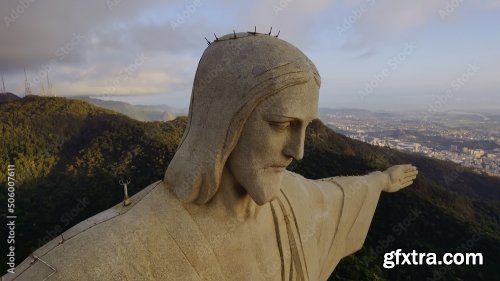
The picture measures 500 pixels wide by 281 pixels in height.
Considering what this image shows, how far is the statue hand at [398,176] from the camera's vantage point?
16.5ft

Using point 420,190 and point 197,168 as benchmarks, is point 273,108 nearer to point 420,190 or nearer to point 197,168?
point 197,168

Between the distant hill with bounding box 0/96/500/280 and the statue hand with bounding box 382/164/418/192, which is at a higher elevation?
the statue hand with bounding box 382/164/418/192

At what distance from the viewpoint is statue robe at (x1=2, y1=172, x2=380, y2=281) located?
253 centimetres

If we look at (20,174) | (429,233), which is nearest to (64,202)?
(20,174)

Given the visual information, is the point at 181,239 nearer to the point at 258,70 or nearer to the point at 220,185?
the point at 220,185

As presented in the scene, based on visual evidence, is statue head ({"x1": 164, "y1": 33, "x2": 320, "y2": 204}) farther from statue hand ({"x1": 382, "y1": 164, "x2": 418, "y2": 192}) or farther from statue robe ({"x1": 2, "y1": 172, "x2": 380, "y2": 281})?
statue hand ({"x1": 382, "y1": 164, "x2": 418, "y2": 192})

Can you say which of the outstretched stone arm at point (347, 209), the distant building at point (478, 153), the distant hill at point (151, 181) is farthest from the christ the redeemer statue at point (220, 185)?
the distant building at point (478, 153)

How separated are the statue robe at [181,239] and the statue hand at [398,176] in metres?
0.27

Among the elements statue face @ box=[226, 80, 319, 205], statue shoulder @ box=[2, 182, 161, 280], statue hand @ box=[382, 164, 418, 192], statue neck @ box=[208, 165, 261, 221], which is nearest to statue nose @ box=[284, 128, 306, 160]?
statue face @ box=[226, 80, 319, 205]

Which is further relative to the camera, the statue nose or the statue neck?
the statue neck

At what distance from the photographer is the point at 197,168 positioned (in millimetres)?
3170

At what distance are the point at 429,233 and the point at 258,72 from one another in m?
25.3

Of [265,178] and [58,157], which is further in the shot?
[58,157]

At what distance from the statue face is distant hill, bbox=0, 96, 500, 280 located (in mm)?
13229
